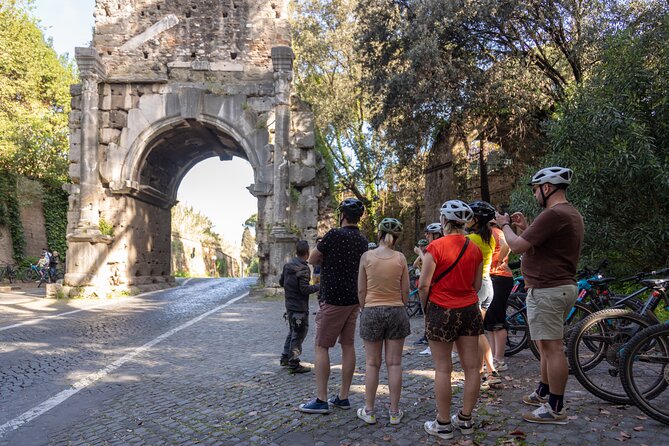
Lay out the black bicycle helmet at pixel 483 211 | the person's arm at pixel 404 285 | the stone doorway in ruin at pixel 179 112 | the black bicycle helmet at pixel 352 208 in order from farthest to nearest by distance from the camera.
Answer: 1. the stone doorway in ruin at pixel 179 112
2. the black bicycle helmet at pixel 483 211
3. the black bicycle helmet at pixel 352 208
4. the person's arm at pixel 404 285

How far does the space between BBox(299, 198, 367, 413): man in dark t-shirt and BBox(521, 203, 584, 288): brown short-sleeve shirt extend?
1369mm

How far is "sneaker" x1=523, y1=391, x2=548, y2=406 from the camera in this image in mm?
4070

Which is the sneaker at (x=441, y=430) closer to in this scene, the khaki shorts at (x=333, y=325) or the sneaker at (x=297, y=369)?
the khaki shorts at (x=333, y=325)

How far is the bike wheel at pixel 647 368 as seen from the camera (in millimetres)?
3764

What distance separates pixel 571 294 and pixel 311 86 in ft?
78.8

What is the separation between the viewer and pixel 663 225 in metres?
8.05

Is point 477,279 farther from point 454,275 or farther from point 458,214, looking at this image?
point 458,214

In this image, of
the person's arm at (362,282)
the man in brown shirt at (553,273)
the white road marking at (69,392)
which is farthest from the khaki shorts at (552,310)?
the white road marking at (69,392)

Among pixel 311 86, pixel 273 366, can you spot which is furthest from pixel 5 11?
pixel 273 366

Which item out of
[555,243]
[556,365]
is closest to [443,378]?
[556,365]

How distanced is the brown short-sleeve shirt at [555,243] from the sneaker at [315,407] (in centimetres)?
195

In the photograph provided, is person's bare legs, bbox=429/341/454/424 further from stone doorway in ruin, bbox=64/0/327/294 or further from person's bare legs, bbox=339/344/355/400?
stone doorway in ruin, bbox=64/0/327/294

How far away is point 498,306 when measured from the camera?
17.2ft

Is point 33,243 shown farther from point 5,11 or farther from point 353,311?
point 353,311
